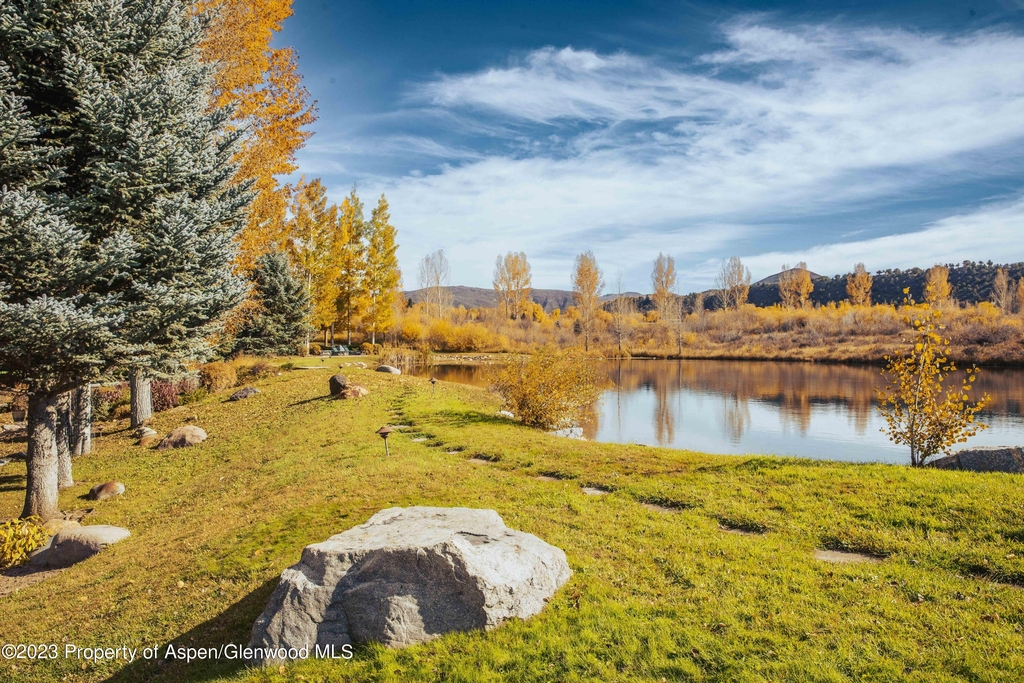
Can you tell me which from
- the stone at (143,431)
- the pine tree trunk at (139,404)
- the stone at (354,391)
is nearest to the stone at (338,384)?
the stone at (354,391)

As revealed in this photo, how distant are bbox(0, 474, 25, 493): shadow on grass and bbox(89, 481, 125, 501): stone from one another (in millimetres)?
2038

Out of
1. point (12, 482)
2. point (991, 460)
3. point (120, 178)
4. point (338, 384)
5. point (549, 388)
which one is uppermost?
point (120, 178)

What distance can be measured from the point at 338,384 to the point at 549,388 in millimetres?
7744

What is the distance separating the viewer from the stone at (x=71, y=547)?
25.6ft

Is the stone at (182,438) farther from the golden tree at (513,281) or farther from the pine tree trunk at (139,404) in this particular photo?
the golden tree at (513,281)

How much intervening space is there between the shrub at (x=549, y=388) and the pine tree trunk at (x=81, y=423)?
10865mm

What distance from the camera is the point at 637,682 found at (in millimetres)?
3768

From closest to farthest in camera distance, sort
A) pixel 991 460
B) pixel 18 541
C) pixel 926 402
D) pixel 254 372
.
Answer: pixel 18 541 < pixel 991 460 < pixel 926 402 < pixel 254 372

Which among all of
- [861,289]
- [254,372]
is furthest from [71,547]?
[861,289]

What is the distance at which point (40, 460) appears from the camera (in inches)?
353

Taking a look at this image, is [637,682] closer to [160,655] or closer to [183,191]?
[160,655]

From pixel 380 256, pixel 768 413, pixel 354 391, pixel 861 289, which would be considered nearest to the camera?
pixel 354 391

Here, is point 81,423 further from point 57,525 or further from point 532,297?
point 532,297

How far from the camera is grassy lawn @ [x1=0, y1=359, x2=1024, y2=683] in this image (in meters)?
4.02
